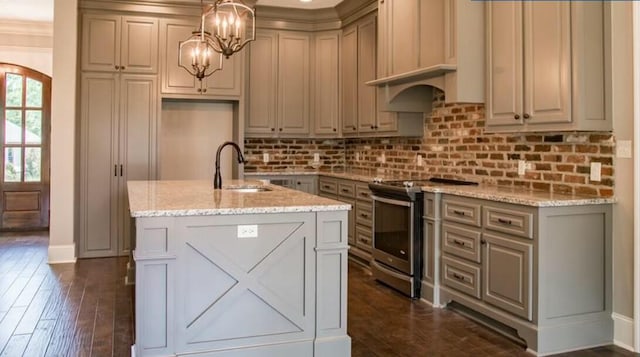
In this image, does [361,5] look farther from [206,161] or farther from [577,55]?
[577,55]

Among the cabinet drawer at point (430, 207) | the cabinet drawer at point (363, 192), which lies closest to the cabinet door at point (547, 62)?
the cabinet drawer at point (430, 207)

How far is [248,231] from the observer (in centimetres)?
276

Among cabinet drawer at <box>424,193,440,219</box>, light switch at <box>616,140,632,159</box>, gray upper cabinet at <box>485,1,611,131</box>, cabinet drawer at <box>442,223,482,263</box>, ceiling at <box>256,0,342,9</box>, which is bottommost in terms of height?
cabinet drawer at <box>442,223,482,263</box>

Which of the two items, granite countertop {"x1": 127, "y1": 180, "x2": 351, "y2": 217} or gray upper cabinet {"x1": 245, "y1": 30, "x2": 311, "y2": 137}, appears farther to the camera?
gray upper cabinet {"x1": 245, "y1": 30, "x2": 311, "y2": 137}

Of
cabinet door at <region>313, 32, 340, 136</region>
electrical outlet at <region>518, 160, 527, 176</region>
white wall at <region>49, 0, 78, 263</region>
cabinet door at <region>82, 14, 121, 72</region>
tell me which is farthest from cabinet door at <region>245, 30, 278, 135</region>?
electrical outlet at <region>518, 160, 527, 176</region>

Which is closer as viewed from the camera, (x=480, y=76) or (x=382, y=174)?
(x=480, y=76)

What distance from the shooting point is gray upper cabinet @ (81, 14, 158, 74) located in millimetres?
5477

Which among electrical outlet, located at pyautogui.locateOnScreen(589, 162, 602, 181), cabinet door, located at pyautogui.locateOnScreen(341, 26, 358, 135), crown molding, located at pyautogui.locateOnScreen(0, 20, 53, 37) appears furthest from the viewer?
crown molding, located at pyautogui.locateOnScreen(0, 20, 53, 37)

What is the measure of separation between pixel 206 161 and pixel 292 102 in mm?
1268

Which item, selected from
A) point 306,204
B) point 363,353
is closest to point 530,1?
point 306,204

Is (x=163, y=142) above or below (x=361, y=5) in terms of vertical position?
below

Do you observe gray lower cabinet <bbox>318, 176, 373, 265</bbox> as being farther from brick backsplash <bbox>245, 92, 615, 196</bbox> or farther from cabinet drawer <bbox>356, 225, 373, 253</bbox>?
brick backsplash <bbox>245, 92, 615, 196</bbox>

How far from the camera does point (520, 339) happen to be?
3.22 meters

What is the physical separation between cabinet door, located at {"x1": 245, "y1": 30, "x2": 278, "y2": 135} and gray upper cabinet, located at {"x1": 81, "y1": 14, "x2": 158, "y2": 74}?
1.14 m
